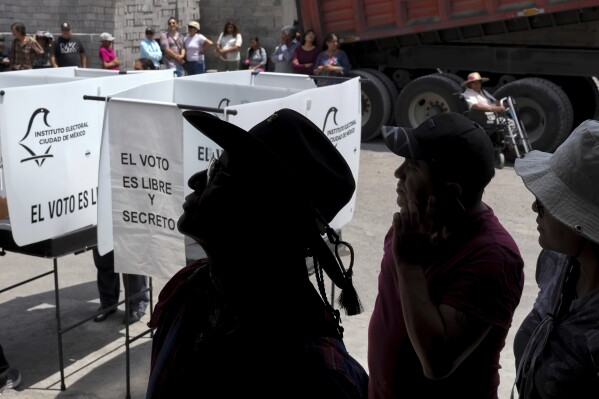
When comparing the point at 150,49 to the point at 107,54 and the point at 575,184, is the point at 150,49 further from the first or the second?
the point at 575,184

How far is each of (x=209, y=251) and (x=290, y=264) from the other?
0.17m

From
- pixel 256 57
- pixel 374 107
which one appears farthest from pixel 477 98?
pixel 256 57

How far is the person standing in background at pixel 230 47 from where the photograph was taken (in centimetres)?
1805

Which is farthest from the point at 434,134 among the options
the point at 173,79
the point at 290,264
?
the point at 173,79

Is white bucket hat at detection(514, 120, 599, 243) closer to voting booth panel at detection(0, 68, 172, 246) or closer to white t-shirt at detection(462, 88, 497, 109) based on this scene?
voting booth panel at detection(0, 68, 172, 246)

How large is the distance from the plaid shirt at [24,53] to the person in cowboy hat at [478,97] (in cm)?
901

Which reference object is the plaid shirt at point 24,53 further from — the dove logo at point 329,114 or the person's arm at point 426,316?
the person's arm at point 426,316

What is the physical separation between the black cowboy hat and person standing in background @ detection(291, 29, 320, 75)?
12.1 m

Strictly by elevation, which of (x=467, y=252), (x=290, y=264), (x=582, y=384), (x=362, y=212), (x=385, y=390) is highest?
(x=290, y=264)

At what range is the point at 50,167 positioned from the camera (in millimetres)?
4910

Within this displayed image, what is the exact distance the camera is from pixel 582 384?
218cm

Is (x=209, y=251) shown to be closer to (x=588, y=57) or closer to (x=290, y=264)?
(x=290, y=264)

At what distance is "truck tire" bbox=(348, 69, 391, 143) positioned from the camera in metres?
13.0

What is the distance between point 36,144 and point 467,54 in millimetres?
8934
